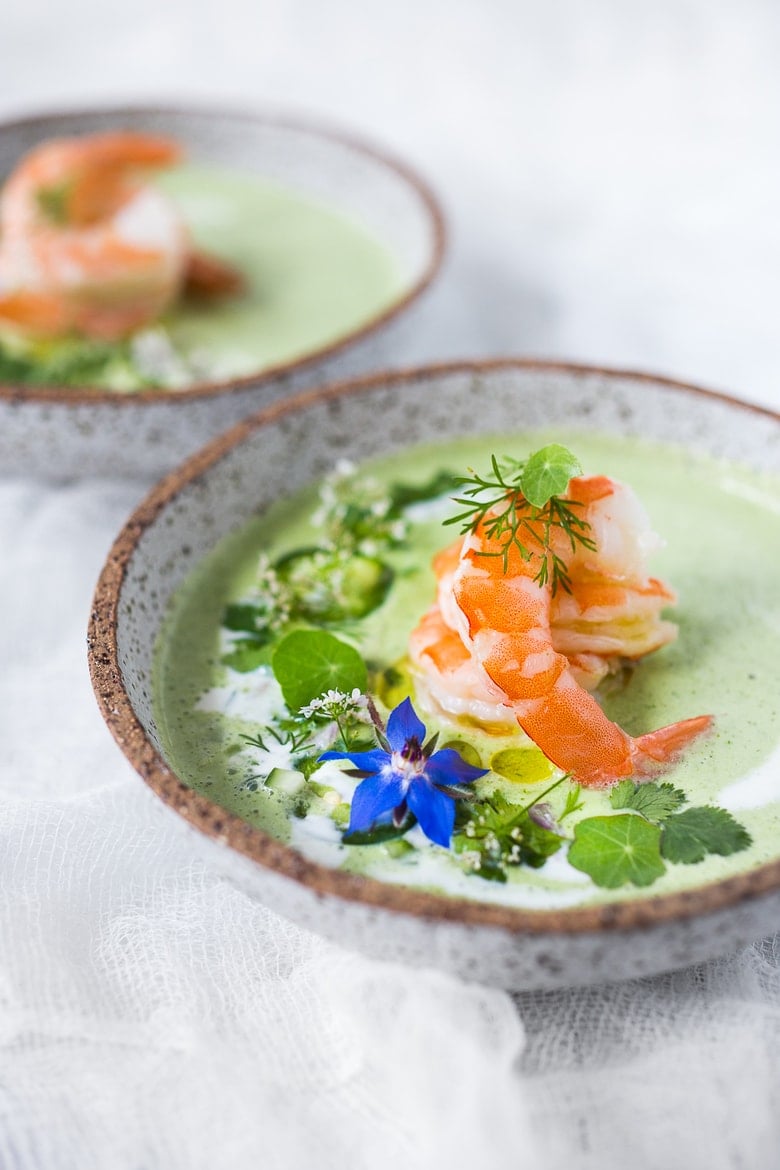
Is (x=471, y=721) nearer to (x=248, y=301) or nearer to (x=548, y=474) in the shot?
(x=548, y=474)

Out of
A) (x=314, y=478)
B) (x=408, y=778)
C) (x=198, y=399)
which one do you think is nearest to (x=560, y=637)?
(x=408, y=778)

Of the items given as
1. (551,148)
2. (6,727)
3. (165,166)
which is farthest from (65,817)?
(551,148)

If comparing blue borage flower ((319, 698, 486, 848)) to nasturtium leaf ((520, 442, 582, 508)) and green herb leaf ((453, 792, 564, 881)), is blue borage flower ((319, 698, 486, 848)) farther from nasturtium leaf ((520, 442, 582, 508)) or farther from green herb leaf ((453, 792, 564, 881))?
nasturtium leaf ((520, 442, 582, 508))

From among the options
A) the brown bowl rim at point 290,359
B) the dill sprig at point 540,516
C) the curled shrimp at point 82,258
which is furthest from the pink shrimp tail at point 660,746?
the curled shrimp at point 82,258

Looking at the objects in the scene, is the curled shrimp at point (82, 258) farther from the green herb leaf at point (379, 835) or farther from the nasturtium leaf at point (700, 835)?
the nasturtium leaf at point (700, 835)

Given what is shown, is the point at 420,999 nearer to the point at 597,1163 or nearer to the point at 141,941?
the point at 597,1163
